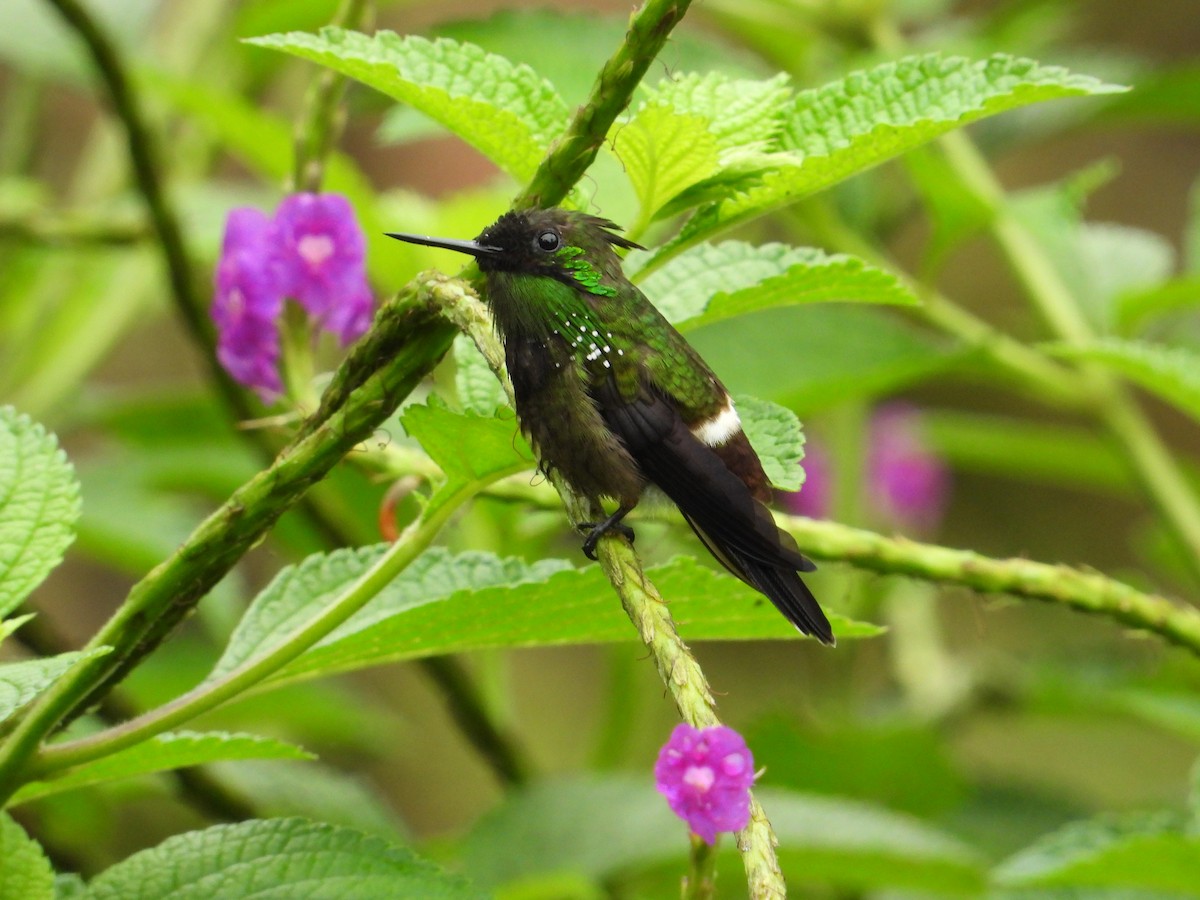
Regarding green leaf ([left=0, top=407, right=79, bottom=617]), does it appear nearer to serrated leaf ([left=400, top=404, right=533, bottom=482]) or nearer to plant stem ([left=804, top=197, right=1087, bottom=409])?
serrated leaf ([left=400, top=404, right=533, bottom=482])

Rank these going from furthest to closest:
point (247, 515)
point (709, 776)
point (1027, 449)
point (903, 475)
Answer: point (903, 475) < point (1027, 449) < point (247, 515) < point (709, 776)

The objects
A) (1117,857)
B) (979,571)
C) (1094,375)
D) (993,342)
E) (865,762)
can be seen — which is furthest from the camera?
(865,762)

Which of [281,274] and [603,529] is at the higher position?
[281,274]

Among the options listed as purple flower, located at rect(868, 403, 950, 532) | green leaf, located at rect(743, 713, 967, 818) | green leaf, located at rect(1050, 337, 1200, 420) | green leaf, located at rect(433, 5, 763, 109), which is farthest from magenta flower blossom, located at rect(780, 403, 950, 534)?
green leaf, located at rect(1050, 337, 1200, 420)

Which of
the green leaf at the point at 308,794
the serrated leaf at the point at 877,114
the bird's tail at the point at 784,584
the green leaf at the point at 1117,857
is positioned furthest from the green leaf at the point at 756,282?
the green leaf at the point at 308,794

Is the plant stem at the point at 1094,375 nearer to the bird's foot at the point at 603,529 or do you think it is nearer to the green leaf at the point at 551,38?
the green leaf at the point at 551,38

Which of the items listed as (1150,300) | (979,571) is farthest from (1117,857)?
(1150,300)

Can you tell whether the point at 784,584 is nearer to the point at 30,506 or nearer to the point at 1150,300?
the point at 30,506
